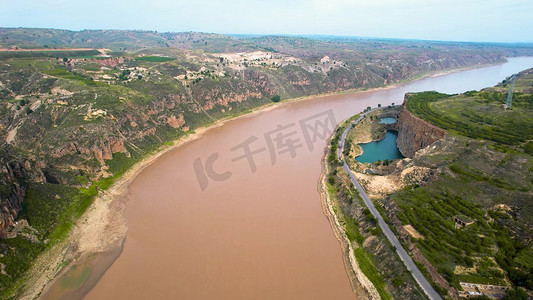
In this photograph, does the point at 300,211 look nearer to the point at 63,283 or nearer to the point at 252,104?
the point at 63,283

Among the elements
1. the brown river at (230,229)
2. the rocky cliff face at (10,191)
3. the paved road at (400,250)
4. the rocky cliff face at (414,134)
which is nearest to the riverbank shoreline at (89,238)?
the brown river at (230,229)

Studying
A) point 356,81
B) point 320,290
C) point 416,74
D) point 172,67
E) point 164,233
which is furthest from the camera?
point 416,74

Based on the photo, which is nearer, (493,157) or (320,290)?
(320,290)

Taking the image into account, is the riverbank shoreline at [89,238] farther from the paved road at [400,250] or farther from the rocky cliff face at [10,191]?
the paved road at [400,250]

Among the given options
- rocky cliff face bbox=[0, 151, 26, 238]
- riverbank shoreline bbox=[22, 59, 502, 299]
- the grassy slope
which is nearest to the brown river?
riverbank shoreline bbox=[22, 59, 502, 299]

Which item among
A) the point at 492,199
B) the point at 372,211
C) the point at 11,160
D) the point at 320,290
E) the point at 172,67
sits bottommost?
the point at 320,290

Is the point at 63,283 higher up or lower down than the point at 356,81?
lower down

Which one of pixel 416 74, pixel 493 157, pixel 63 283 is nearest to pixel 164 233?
pixel 63 283
